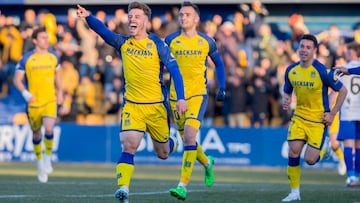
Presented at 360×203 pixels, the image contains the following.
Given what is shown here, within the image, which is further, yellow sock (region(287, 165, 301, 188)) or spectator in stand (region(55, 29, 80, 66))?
spectator in stand (region(55, 29, 80, 66))

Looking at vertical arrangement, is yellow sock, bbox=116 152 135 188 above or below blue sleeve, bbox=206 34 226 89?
below

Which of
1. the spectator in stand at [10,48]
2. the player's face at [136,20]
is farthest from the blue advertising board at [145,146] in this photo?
the player's face at [136,20]

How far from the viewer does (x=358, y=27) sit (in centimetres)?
2728

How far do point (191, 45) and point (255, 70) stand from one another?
11661 mm

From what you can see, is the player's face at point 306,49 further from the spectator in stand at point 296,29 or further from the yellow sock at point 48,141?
the spectator in stand at point 296,29

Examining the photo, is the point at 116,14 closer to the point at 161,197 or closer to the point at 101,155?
the point at 101,155

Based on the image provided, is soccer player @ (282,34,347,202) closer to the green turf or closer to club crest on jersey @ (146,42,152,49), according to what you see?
the green turf

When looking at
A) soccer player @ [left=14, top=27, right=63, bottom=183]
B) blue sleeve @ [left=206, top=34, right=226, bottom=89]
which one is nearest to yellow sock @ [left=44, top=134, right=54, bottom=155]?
soccer player @ [left=14, top=27, right=63, bottom=183]

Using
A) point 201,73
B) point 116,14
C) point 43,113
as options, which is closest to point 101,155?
point 116,14

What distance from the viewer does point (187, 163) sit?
1338cm

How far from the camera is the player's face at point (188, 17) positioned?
14062mm

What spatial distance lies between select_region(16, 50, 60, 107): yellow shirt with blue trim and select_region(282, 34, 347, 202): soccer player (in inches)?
239

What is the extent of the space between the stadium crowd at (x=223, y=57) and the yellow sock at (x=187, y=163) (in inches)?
468

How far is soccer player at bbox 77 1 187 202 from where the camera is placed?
11.8 metres
